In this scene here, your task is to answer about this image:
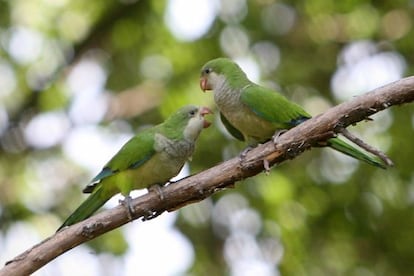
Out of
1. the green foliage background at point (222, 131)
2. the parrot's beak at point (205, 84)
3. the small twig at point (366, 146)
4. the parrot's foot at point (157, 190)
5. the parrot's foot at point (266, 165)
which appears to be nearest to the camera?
the small twig at point (366, 146)

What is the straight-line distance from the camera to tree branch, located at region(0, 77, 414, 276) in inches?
122

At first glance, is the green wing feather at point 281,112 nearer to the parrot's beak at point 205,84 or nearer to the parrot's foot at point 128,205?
the parrot's beak at point 205,84

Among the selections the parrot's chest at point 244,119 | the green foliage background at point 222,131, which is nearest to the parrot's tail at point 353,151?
the parrot's chest at point 244,119

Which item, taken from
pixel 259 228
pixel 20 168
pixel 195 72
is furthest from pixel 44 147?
pixel 259 228

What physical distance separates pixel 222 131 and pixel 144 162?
2.72 metres

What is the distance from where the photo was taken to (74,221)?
371 centimetres

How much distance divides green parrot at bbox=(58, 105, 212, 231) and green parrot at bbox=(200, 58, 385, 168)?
173 mm

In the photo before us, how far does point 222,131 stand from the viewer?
648 cm

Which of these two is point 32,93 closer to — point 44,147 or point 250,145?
point 44,147

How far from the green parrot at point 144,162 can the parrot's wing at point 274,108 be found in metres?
0.32

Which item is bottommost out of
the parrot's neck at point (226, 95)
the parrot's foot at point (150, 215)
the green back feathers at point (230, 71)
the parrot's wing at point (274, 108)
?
the parrot's foot at point (150, 215)

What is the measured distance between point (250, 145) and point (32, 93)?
4.08 metres

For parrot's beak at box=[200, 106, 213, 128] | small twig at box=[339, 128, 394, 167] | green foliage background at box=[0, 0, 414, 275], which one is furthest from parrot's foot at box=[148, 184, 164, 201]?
green foliage background at box=[0, 0, 414, 275]

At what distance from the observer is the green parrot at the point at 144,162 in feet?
12.3
